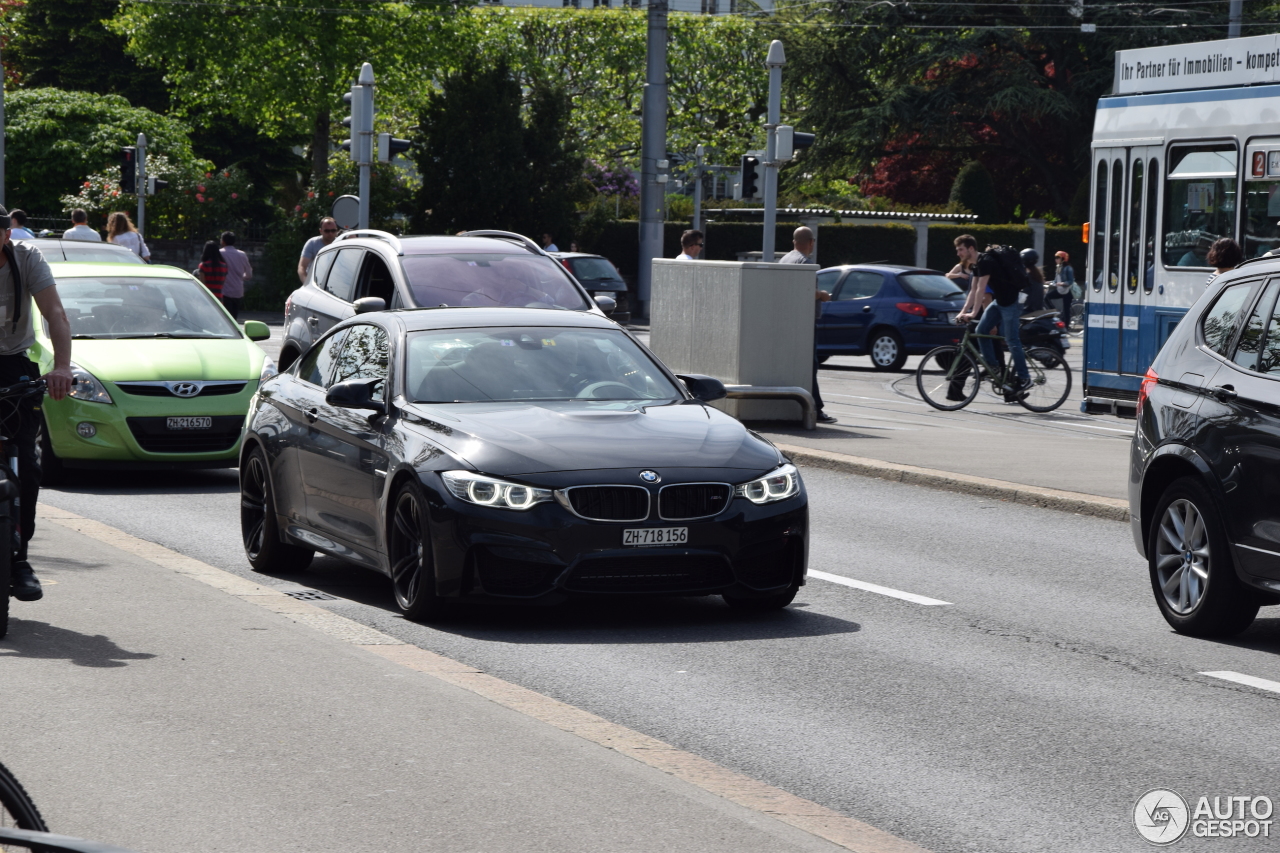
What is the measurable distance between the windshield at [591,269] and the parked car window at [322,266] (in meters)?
21.8

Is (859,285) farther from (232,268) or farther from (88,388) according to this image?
(88,388)

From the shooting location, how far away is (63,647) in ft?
24.0

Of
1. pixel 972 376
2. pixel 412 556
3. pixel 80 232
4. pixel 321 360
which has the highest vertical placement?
pixel 80 232

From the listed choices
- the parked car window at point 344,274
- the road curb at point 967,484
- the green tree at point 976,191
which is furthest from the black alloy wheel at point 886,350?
the green tree at point 976,191

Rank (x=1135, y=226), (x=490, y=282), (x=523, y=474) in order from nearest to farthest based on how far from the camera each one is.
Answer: (x=523, y=474), (x=490, y=282), (x=1135, y=226)

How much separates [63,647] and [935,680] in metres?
3.17

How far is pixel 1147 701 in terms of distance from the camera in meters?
6.95

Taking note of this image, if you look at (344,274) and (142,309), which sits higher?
(344,274)

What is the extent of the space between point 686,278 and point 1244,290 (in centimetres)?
Answer: 1017

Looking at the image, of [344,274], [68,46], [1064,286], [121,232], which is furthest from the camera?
[68,46]

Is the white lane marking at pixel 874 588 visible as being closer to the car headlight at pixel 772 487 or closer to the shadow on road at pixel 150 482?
the car headlight at pixel 772 487

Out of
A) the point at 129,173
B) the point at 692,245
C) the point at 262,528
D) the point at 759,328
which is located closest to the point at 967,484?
the point at 759,328

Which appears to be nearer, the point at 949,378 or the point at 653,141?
the point at 949,378

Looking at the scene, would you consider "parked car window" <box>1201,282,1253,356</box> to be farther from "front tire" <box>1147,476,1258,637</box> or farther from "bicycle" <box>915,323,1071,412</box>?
"bicycle" <box>915,323,1071,412</box>
